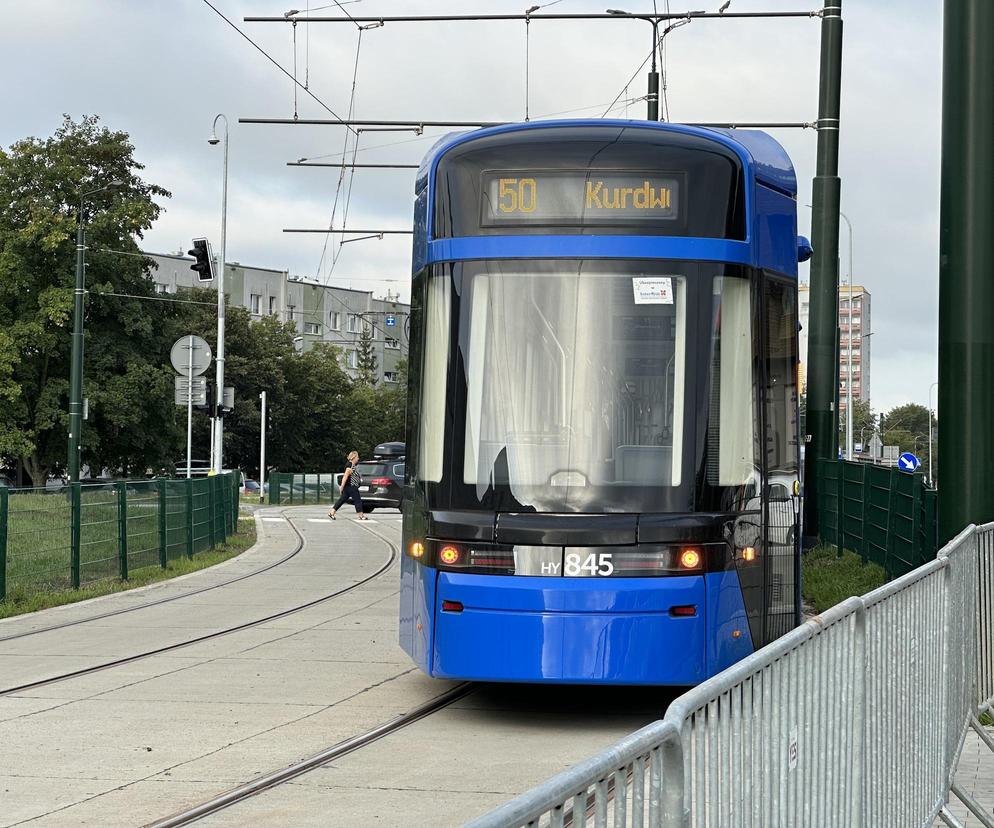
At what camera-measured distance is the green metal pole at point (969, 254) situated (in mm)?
10000

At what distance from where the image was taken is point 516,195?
9016 mm

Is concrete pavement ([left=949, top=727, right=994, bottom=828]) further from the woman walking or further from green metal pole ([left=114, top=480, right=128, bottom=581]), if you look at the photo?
the woman walking

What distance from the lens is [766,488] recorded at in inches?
361

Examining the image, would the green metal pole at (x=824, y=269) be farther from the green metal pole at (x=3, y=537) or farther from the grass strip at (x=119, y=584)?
the green metal pole at (x=3, y=537)

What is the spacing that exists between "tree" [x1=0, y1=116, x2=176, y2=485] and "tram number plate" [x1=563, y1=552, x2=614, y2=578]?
137ft

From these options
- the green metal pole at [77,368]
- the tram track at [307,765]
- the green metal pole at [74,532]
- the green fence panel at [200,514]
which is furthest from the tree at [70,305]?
the tram track at [307,765]

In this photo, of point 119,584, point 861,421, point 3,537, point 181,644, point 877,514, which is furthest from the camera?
point 861,421

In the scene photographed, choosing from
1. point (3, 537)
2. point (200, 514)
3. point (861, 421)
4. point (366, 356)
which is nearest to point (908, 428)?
point (861, 421)

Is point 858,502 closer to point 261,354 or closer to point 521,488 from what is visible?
point 521,488

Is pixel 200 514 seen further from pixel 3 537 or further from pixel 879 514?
pixel 879 514

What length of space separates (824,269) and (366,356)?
109661mm

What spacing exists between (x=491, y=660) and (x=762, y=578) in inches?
68.0

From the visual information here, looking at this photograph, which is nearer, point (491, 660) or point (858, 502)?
point (491, 660)

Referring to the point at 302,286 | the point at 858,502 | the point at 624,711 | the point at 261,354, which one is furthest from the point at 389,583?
the point at 302,286
